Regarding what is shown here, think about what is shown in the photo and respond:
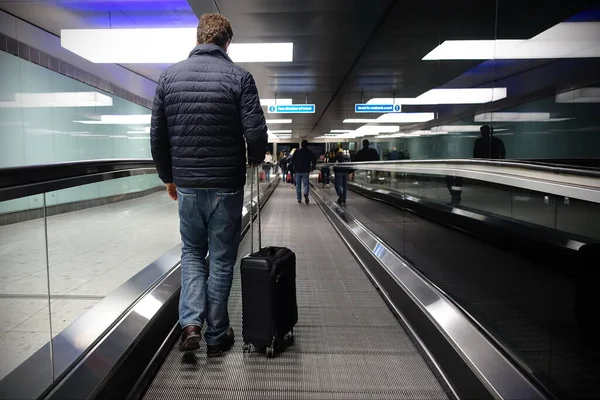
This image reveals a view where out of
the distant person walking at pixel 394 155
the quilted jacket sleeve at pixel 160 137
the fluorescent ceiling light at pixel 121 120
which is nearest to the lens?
the quilted jacket sleeve at pixel 160 137

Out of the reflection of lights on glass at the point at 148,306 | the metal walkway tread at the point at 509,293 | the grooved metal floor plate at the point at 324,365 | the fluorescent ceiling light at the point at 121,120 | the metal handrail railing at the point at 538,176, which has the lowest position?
the grooved metal floor plate at the point at 324,365

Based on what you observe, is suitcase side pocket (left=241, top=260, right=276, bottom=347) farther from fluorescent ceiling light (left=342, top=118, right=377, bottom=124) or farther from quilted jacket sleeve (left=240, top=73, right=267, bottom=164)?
fluorescent ceiling light (left=342, top=118, right=377, bottom=124)

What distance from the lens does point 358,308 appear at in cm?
350

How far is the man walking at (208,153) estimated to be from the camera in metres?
2.41

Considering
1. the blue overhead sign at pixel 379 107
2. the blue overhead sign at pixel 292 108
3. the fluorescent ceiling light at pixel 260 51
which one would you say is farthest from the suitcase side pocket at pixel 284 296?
the blue overhead sign at pixel 292 108

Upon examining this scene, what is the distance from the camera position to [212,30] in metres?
2.54

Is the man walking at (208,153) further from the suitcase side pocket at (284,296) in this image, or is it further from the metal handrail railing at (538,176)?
the metal handrail railing at (538,176)

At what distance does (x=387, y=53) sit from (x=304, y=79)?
4.49m

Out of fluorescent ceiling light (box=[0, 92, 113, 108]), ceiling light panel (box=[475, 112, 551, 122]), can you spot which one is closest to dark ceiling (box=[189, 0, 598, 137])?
ceiling light panel (box=[475, 112, 551, 122])

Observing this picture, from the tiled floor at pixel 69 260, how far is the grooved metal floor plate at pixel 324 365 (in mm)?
676

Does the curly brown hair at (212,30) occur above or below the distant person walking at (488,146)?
above

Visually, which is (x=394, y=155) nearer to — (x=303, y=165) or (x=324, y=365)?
(x=303, y=165)

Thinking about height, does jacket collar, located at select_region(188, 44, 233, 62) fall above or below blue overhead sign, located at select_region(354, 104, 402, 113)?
below

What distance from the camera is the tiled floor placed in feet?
5.22
